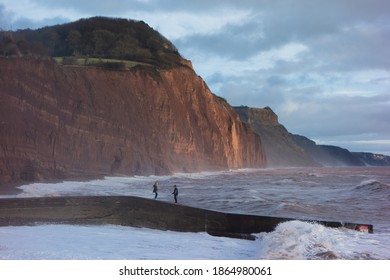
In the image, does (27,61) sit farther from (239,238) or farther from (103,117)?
(239,238)

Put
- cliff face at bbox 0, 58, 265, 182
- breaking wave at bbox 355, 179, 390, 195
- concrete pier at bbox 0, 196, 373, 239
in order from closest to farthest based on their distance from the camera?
concrete pier at bbox 0, 196, 373, 239 → breaking wave at bbox 355, 179, 390, 195 → cliff face at bbox 0, 58, 265, 182

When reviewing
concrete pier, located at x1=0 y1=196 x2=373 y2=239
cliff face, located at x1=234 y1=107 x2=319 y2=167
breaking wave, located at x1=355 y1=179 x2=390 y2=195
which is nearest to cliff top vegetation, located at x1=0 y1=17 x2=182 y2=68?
breaking wave, located at x1=355 y1=179 x2=390 y2=195

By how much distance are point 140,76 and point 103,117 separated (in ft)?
29.5

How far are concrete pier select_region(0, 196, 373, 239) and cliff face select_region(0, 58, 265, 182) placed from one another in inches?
499

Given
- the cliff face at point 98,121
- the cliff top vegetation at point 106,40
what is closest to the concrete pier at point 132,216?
the cliff face at point 98,121

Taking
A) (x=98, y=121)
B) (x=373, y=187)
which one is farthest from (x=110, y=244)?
(x=98, y=121)

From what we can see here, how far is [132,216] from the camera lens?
10.3 m

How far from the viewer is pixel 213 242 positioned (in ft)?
28.4

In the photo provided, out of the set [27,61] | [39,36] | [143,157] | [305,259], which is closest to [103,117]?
[143,157]

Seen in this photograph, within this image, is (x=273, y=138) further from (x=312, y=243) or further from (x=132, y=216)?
(x=312, y=243)

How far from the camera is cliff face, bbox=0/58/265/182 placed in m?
23.6

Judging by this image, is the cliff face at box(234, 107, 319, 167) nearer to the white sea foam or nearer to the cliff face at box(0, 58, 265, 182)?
the cliff face at box(0, 58, 265, 182)

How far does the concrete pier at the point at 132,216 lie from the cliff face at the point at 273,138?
11365cm

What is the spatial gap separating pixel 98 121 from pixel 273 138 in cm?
10378
